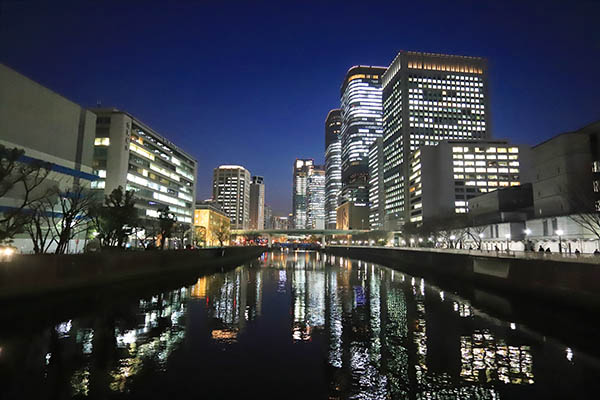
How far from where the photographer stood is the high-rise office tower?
189750 mm

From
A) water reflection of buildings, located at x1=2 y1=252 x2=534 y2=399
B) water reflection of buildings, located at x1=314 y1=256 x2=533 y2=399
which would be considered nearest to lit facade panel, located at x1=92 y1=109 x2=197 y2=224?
water reflection of buildings, located at x1=2 y1=252 x2=534 y2=399

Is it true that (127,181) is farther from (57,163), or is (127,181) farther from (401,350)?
(401,350)

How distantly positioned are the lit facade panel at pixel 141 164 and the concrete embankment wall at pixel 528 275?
75.4 m

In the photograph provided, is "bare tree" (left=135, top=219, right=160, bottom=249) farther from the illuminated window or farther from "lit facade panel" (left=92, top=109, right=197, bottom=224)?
the illuminated window

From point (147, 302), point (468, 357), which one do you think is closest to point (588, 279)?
point (468, 357)

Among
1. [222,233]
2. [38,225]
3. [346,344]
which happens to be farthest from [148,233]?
[346,344]

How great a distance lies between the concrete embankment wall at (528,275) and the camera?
→ 25250mm

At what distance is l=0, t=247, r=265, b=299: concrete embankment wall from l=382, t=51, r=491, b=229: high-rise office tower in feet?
508

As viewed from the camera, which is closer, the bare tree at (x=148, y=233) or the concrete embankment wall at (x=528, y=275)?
the concrete embankment wall at (x=528, y=275)

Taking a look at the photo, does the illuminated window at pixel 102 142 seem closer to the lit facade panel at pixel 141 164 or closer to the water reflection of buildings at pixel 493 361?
the lit facade panel at pixel 141 164

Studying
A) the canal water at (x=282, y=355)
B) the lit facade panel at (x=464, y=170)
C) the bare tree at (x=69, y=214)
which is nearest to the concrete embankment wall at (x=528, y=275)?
the canal water at (x=282, y=355)

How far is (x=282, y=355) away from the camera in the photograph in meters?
16.1

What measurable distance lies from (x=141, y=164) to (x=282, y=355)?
96825mm

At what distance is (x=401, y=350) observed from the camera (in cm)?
1638
